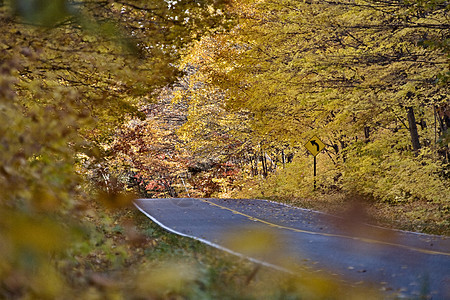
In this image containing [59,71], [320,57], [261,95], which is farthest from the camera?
[261,95]

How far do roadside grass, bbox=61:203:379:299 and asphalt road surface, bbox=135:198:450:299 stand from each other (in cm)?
27

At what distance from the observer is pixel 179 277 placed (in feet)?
13.1

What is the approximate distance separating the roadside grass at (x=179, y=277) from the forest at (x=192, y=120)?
36 mm

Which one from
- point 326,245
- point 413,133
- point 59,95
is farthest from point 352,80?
point 59,95

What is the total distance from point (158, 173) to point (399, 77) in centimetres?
2092

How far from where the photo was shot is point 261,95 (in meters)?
22.8

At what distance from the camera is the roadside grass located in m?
3.85

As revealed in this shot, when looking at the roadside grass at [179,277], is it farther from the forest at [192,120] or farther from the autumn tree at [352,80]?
the autumn tree at [352,80]

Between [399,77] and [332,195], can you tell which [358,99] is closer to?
[399,77]

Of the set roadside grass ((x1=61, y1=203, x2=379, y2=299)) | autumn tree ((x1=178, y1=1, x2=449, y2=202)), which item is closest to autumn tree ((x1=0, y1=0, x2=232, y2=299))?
roadside grass ((x1=61, y1=203, x2=379, y2=299))

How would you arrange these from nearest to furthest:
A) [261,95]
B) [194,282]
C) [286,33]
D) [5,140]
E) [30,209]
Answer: [30,209] → [5,140] → [194,282] → [286,33] → [261,95]

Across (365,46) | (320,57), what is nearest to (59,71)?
(320,57)

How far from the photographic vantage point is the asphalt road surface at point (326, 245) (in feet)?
22.6

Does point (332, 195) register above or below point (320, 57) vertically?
below
